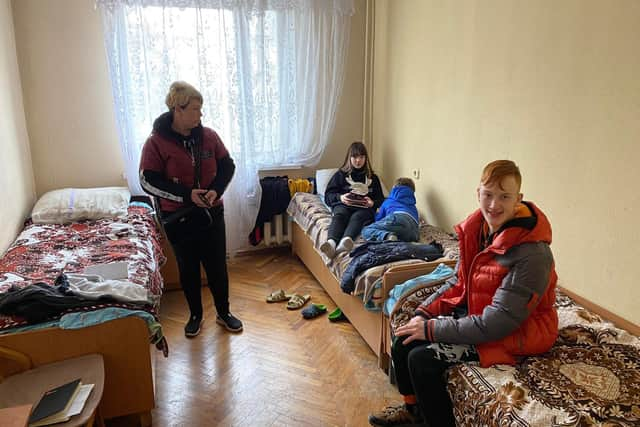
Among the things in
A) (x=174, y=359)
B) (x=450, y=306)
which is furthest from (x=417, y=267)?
(x=174, y=359)

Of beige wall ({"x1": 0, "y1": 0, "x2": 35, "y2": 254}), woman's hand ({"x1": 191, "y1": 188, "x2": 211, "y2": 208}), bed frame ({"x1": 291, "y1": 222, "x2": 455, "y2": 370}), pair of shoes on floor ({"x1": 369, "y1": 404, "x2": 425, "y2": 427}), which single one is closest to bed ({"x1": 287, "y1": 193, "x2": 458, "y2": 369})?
bed frame ({"x1": 291, "y1": 222, "x2": 455, "y2": 370})

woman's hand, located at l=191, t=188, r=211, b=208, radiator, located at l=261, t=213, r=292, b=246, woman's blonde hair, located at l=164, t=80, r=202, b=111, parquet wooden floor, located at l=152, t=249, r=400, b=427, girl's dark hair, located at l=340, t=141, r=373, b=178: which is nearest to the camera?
parquet wooden floor, located at l=152, t=249, r=400, b=427

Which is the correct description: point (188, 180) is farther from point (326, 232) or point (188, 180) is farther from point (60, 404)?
point (60, 404)

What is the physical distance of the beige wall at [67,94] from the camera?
10.8ft

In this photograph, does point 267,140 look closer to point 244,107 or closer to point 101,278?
point 244,107

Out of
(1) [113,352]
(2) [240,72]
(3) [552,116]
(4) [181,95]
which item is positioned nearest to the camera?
(1) [113,352]

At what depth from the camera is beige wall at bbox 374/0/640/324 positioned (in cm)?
189

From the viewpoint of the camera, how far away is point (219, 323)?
292 centimetres

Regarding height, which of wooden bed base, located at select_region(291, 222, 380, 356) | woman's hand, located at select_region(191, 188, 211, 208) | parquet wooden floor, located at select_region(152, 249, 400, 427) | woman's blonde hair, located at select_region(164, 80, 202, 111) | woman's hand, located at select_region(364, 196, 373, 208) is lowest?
parquet wooden floor, located at select_region(152, 249, 400, 427)

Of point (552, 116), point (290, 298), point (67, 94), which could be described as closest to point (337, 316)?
point (290, 298)

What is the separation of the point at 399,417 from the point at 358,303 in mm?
784

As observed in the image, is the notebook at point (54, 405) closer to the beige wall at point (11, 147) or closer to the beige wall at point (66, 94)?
the beige wall at point (11, 147)

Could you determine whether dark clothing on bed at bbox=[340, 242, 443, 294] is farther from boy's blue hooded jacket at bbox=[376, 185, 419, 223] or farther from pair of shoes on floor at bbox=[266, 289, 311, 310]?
pair of shoes on floor at bbox=[266, 289, 311, 310]

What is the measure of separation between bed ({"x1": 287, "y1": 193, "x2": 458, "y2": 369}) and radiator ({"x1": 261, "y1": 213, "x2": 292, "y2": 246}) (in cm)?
9
